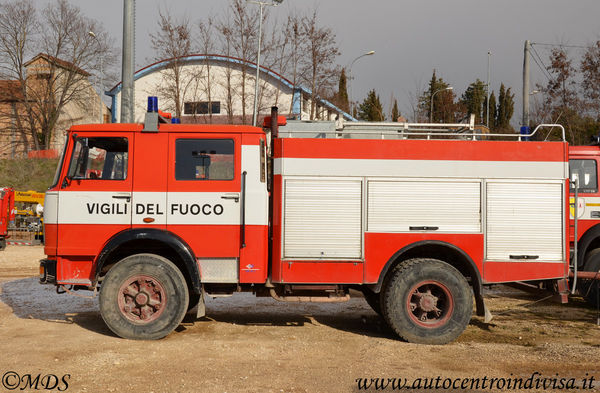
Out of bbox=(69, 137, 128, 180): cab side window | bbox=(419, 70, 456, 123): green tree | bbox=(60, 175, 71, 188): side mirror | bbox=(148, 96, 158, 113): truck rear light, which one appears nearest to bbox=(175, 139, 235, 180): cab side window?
bbox=(148, 96, 158, 113): truck rear light

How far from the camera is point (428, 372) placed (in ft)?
18.7

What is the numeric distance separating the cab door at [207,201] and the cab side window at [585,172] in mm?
6509

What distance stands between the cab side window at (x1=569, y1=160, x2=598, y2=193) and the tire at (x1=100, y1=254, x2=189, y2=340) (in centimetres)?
738

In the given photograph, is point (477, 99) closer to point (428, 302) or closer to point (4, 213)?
point (4, 213)

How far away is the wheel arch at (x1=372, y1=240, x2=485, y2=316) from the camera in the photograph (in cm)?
684

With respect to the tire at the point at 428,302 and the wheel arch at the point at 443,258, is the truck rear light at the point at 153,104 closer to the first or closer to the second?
the wheel arch at the point at 443,258

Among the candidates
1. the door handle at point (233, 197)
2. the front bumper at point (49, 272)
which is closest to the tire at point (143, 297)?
the front bumper at point (49, 272)

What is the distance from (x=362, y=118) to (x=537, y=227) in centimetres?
4210

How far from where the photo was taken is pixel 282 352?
640 cm

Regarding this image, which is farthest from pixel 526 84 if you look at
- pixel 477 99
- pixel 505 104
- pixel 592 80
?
pixel 505 104

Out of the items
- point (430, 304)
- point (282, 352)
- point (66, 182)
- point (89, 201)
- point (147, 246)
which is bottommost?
point (282, 352)

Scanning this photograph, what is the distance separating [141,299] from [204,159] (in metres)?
2.00

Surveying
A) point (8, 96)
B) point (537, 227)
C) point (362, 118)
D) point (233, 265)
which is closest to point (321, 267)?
point (233, 265)

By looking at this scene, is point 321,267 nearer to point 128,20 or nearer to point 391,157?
point 391,157
